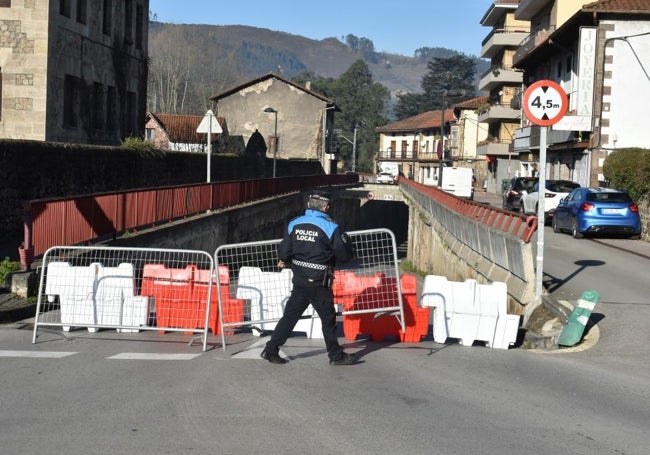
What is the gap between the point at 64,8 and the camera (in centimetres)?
2777

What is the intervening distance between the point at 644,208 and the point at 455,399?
21.4 metres

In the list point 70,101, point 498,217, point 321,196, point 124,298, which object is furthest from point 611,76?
point 321,196

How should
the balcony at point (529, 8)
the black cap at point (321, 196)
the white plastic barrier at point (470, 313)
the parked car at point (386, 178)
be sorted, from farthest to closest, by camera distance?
the parked car at point (386, 178) → the balcony at point (529, 8) → the white plastic barrier at point (470, 313) → the black cap at point (321, 196)

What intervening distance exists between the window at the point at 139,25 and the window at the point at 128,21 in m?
0.94

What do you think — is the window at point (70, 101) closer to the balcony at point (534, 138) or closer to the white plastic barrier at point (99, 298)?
the white plastic barrier at point (99, 298)

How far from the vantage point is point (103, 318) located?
34.7ft

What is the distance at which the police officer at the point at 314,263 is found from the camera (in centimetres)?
850

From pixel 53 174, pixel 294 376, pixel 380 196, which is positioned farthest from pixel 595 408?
pixel 380 196

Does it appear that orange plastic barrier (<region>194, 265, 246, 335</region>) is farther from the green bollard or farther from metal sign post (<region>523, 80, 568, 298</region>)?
metal sign post (<region>523, 80, 568, 298</region>)

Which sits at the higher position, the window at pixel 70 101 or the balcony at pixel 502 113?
the balcony at pixel 502 113

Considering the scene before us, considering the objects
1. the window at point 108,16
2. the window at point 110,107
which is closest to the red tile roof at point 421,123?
the window at point 110,107

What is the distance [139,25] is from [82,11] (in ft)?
21.8

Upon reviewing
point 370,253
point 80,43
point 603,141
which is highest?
point 80,43

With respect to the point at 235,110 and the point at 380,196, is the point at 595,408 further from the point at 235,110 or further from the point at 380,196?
the point at 235,110
